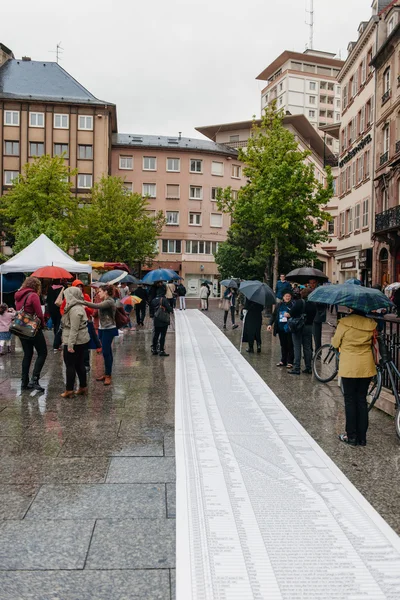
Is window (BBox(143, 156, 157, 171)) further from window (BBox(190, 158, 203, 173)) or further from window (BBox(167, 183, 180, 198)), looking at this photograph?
window (BBox(190, 158, 203, 173))

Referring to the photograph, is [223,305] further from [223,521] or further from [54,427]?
[223,521]

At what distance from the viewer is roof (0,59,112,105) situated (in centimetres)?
5538

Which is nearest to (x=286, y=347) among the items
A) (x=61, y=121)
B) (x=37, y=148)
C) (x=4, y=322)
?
(x=4, y=322)

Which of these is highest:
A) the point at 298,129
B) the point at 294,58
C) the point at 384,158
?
the point at 294,58

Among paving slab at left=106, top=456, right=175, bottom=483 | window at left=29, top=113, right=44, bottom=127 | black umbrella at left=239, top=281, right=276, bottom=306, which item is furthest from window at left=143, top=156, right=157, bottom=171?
paving slab at left=106, top=456, right=175, bottom=483

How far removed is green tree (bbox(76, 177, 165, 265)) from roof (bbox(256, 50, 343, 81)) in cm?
5775

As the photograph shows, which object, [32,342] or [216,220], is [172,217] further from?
[32,342]

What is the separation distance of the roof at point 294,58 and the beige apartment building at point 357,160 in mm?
54995

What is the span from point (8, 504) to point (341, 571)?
256 centimetres

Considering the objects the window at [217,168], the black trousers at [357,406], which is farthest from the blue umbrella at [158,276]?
the window at [217,168]

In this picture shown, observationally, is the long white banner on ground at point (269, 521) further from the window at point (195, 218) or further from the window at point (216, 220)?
the window at point (216, 220)

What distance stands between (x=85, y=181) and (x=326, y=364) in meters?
48.4

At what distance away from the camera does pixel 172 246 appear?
63.7 meters

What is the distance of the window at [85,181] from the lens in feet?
183
